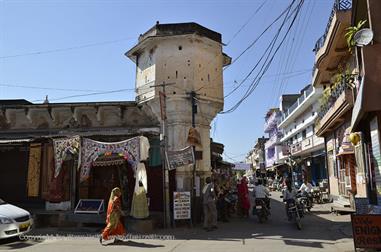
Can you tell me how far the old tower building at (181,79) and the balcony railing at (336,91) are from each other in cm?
505

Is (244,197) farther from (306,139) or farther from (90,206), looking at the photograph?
(306,139)

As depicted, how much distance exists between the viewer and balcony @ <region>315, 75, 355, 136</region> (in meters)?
15.0

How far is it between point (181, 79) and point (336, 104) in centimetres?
716

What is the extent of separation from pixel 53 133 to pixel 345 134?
43.2ft

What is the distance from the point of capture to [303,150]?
37.2 m

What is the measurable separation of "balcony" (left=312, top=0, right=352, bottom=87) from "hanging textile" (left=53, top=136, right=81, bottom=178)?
11027mm

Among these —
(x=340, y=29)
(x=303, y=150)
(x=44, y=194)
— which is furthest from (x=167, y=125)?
(x=303, y=150)

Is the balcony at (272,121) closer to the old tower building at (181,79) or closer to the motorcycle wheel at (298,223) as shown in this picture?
the old tower building at (181,79)

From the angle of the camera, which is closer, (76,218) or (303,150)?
(76,218)

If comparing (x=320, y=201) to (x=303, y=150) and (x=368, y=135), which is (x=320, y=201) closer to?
(x=368, y=135)

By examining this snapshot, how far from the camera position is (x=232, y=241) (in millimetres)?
10727

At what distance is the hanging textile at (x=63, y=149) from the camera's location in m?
14.0

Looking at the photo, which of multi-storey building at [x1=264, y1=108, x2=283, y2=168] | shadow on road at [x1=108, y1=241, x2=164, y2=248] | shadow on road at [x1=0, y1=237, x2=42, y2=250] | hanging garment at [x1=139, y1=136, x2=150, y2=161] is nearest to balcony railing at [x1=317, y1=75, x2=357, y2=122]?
hanging garment at [x1=139, y1=136, x2=150, y2=161]

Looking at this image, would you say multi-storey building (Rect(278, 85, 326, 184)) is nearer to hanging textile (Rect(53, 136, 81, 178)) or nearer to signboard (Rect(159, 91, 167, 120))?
signboard (Rect(159, 91, 167, 120))
